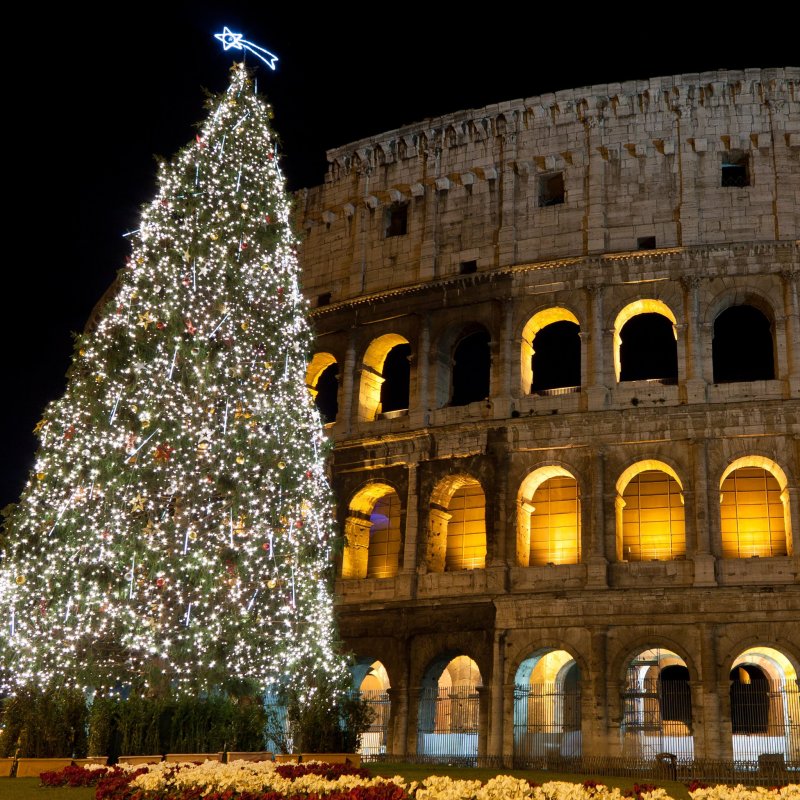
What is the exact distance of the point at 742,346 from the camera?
111 feet

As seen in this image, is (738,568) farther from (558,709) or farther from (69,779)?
(69,779)

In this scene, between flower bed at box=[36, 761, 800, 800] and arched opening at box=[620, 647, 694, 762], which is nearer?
flower bed at box=[36, 761, 800, 800]

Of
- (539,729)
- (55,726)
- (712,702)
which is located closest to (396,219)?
(539,729)

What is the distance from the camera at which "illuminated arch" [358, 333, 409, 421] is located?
84.5 feet

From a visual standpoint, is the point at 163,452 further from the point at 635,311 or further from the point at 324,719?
the point at 635,311

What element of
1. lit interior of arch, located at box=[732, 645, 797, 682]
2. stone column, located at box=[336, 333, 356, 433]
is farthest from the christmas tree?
lit interior of arch, located at box=[732, 645, 797, 682]

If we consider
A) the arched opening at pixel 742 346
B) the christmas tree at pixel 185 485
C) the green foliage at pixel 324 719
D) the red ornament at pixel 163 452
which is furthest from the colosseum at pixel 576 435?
the arched opening at pixel 742 346

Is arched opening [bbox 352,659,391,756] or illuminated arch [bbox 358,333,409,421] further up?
illuminated arch [bbox 358,333,409,421]

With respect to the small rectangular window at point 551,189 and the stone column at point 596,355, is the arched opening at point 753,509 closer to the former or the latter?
the stone column at point 596,355

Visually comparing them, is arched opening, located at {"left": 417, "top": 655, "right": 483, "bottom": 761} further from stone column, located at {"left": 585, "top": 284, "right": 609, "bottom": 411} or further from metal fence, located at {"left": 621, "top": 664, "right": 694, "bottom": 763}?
→ stone column, located at {"left": 585, "top": 284, "right": 609, "bottom": 411}

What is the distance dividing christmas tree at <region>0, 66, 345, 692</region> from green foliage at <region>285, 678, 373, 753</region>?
33 centimetres

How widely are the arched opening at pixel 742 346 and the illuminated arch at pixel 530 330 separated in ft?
33.9

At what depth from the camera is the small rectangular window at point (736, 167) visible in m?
24.0

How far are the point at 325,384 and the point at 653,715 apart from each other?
57.0 feet
